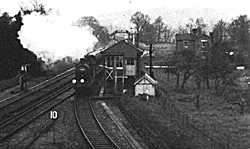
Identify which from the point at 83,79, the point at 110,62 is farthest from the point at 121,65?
the point at 83,79

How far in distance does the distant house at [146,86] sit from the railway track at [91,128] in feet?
17.8

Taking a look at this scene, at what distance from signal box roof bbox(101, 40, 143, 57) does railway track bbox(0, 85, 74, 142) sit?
6546mm

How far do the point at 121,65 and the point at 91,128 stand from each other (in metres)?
16.5

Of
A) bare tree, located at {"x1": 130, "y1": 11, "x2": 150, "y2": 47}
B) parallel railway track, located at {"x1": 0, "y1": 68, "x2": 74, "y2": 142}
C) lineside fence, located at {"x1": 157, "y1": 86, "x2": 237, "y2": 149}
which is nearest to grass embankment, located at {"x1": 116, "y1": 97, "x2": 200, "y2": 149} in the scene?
lineside fence, located at {"x1": 157, "y1": 86, "x2": 237, "y2": 149}

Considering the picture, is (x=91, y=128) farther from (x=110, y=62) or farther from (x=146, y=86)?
(x=110, y=62)

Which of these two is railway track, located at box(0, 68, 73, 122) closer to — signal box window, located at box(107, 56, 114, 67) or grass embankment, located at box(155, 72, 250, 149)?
signal box window, located at box(107, 56, 114, 67)

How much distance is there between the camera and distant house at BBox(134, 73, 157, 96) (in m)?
34.6

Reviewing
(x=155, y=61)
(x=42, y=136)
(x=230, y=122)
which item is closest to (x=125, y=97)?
(x=230, y=122)

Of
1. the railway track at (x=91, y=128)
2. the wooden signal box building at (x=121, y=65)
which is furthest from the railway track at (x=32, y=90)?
the wooden signal box building at (x=121, y=65)

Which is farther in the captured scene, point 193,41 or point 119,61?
point 193,41

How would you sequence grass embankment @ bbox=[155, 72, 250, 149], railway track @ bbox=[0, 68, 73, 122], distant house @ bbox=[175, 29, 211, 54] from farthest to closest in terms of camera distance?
distant house @ bbox=[175, 29, 211, 54] < railway track @ bbox=[0, 68, 73, 122] < grass embankment @ bbox=[155, 72, 250, 149]

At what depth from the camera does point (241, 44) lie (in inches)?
2712

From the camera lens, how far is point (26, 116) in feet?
87.5

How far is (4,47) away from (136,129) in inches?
961
